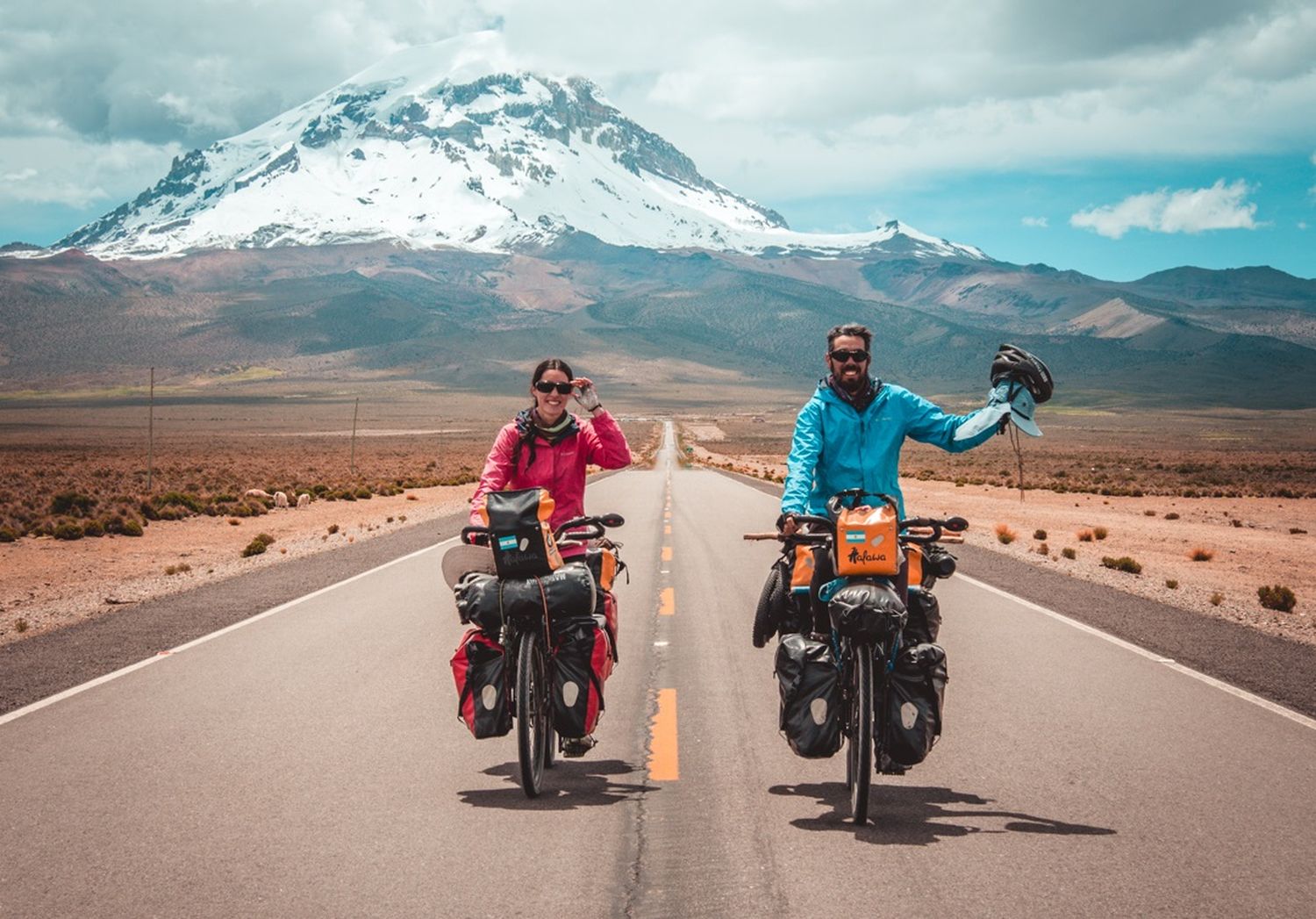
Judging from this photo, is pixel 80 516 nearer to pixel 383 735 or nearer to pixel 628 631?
pixel 628 631

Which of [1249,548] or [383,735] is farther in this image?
[1249,548]

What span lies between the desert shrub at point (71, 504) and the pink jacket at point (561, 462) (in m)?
26.6

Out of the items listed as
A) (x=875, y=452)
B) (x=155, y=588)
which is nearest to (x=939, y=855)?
(x=875, y=452)

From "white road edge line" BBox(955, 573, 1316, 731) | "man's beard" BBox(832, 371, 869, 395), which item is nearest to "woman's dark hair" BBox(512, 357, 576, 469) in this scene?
"man's beard" BBox(832, 371, 869, 395)

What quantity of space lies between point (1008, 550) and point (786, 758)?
1426cm

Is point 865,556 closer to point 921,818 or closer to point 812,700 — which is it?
point 812,700

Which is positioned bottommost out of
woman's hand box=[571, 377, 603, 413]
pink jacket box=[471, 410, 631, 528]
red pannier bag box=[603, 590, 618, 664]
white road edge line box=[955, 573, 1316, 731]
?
white road edge line box=[955, 573, 1316, 731]

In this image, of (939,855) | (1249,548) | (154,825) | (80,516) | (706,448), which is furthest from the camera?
(706,448)

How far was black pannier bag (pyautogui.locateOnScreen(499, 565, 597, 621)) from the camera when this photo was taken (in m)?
5.81

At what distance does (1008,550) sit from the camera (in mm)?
19688

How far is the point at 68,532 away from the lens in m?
23.9

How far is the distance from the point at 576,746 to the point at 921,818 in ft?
6.27

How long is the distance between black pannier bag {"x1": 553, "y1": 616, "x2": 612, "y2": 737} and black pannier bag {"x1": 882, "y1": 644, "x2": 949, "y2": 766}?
153 centimetres

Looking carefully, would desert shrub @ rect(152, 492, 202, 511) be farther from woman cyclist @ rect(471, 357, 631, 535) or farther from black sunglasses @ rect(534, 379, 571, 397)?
black sunglasses @ rect(534, 379, 571, 397)
